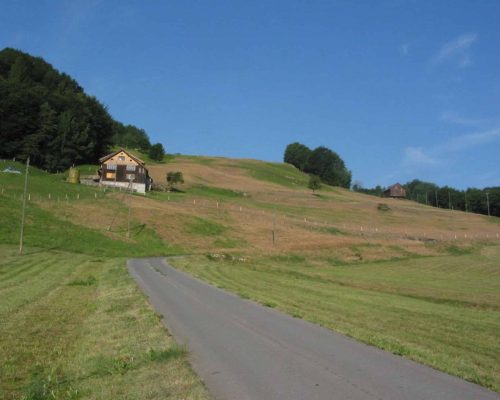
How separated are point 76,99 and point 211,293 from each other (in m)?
146

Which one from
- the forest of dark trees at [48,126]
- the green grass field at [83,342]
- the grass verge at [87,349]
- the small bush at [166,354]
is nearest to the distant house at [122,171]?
the forest of dark trees at [48,126]

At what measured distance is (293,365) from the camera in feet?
33.5

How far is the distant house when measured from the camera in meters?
116

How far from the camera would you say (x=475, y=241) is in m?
95.8

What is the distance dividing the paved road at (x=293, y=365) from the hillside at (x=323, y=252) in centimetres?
107

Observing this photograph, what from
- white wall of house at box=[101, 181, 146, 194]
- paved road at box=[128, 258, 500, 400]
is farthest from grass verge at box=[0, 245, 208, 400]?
white wall of house at box=[101, 181, 146, 194]

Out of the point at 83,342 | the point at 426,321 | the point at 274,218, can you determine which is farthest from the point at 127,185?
the point at 83,342

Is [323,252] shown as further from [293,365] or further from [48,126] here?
[48,126]

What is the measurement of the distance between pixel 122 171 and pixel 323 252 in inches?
2511

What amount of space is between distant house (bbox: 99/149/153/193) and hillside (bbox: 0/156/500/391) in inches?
407

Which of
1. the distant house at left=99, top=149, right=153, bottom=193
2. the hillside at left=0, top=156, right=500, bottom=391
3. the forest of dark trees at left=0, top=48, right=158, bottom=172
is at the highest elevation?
the forest of dark trees at left=0, top=48, right=158, bottom=172

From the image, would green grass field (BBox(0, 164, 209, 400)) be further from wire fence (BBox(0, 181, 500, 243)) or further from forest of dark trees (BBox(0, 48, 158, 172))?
forest of dark trees (BBox(0, 48, 158, 172))

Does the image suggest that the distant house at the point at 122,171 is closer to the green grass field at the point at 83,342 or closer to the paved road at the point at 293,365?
the green grass field at the point at 83,342

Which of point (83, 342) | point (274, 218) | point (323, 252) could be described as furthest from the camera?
point (274, 218)
